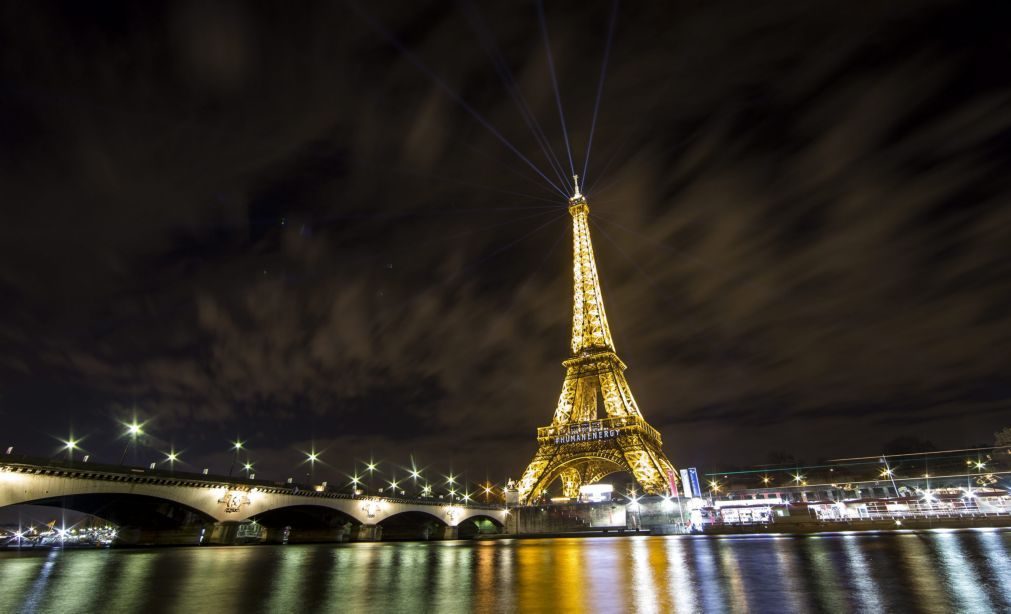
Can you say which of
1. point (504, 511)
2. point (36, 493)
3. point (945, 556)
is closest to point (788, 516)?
point (504, 511)

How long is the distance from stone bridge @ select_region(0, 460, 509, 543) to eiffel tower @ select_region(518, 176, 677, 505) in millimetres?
13136

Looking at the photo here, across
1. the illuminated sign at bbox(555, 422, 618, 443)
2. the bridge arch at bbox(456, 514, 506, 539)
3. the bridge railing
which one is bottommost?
the bridge arch at bbox(456, 514, 506, 539)

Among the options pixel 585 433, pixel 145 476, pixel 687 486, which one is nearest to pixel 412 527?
pixel 585 433

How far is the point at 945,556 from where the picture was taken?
19172mm

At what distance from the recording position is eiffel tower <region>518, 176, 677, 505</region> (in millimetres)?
71812

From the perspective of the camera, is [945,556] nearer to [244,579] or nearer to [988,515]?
[244,579]

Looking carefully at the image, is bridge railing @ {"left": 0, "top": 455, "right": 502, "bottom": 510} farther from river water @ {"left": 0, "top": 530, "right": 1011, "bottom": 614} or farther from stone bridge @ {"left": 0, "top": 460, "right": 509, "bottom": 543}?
river water @ {"left": 0, "top": 530, "right": 1011, "bottom": 614}

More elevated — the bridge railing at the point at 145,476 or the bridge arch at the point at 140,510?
the bridge railing at the point at 145,476

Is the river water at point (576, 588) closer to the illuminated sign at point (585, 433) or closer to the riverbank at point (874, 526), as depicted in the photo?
the riverbank at point (874, 526)

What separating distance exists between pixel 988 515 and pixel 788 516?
20254mm

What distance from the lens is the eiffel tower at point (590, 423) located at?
7181cm

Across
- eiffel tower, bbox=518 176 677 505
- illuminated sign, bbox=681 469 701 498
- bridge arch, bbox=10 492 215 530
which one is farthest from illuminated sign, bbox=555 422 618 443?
bridge arch, bbox=10 492 215 530

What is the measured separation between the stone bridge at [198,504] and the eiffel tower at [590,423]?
1314 centimetres

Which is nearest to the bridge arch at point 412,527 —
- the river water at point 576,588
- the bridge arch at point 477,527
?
the bridge arch at point 477,527
